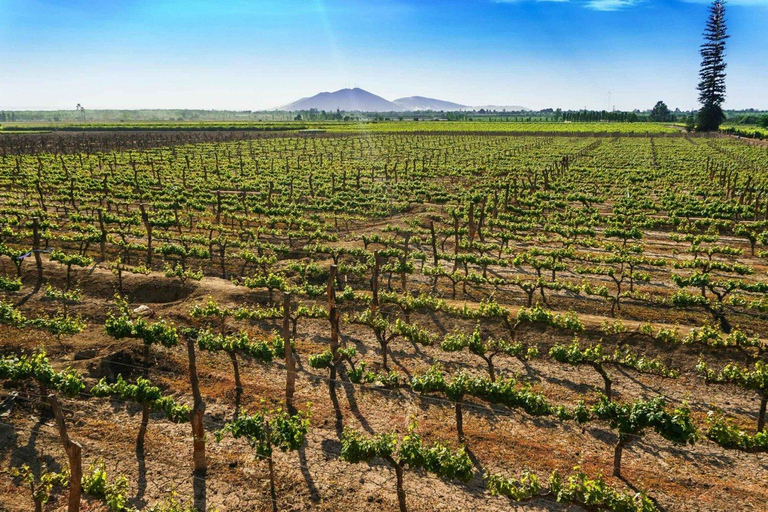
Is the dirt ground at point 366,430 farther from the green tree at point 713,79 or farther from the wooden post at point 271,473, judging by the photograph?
the green tree at point 713,79

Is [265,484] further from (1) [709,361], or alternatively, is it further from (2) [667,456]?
(1) [709,361]

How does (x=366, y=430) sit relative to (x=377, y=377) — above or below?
below

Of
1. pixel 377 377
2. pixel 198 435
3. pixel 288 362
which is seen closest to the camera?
pixel 198 435

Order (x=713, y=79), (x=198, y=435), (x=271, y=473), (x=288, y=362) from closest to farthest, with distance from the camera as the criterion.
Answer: (x=271, y=473), (x=198, y=435), (x=288, y=362), (x=713, y=79)

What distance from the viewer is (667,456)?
456 inches

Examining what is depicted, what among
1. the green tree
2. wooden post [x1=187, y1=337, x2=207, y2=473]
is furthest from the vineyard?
the green tree

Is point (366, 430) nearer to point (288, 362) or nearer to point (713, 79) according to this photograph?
point (288, 362)

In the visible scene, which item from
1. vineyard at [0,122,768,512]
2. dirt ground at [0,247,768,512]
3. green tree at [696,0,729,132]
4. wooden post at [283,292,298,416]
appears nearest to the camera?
vineyard at [0,122,768,512]

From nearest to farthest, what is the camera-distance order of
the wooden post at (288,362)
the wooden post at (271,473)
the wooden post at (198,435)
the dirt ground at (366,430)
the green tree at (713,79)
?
1. the wooden post at (271,473)
2. the dirt ground at (366,430)
3. the wooden post at (198,435)
4. the wooden post at (288,362)
5. the green tree at (713,79)

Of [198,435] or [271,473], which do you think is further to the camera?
[198,435]

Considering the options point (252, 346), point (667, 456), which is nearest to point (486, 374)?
point (667, 456)

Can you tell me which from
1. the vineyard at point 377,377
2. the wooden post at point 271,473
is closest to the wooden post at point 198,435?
the vineyard at point 377,377

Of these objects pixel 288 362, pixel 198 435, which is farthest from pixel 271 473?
A: pixel 288 362

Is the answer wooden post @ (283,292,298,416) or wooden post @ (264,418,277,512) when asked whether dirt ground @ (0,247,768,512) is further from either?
wooden post @ (283,292,298,416)
